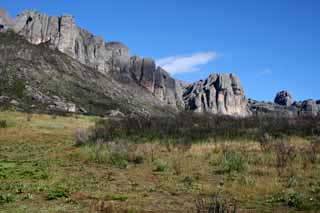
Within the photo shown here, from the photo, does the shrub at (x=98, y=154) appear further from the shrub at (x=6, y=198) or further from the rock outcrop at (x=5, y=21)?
the rock outcrop at (x=5, y=21)

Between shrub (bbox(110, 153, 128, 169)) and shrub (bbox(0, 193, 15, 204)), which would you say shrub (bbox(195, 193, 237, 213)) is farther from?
shrub (bbox(110, 153, 128, 169))

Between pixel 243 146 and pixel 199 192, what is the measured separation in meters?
10.0

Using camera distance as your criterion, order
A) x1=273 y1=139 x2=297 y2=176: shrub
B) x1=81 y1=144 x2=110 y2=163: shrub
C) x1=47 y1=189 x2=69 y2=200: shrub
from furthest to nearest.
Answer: x1=81 y1=144 x2=110 y2=163: shrub < x1=273 y1=139 x2=297 y2=176: shrub < x1=47 y1=189 x2=69 y2=200: shrub

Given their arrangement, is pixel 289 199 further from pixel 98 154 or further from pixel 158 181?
pixel 98 154

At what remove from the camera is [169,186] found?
11234 mm

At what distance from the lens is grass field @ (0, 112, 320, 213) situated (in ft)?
28.9

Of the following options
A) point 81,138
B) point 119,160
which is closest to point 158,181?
point 119,160

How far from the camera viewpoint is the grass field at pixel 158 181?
8798mm

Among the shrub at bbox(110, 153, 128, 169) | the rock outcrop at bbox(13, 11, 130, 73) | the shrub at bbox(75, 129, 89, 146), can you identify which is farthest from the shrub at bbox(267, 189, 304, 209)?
the rock outcrop at bbox(13, 11, 130, 73)

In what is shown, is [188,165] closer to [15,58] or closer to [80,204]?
[80,204]

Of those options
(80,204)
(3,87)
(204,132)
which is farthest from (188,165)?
(3,87)

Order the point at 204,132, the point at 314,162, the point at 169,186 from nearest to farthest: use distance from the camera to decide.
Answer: the point at 169,186 < the point at 314,162 < the point at 204,132

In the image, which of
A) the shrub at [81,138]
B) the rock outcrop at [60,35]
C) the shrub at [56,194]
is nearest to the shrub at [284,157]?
the shrub at [56,194]

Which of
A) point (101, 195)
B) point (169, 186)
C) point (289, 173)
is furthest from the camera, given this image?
point (289, 173)
